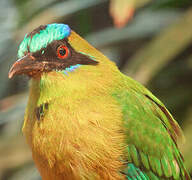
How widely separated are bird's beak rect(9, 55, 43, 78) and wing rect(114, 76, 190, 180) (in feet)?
1.83

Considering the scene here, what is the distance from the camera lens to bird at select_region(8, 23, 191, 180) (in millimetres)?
2740

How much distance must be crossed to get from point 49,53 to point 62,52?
80 millimetres

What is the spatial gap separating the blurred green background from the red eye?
1.70 meters

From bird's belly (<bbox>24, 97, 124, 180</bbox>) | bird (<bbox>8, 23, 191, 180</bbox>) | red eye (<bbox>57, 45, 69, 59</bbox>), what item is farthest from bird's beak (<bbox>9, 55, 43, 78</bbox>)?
bird's belly (<bbox>24, 97, 124, 180</bbox>)

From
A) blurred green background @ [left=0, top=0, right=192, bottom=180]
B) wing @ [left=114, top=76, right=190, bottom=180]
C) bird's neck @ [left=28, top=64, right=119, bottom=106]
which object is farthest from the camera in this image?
blurred green background @ [left=0, top=0, right=192, bottom=180]

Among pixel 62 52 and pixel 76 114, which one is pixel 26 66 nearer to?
pixel 62 52

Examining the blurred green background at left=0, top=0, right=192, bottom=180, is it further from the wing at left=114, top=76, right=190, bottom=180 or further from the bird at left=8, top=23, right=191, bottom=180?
the bird at left=8, top=23, right=191, bottom=180

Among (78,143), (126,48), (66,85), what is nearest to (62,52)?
(66,85)

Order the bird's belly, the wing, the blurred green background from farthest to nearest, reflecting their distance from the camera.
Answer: the blurred green background, the wing, the bird's belly

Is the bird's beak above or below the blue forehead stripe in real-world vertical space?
below

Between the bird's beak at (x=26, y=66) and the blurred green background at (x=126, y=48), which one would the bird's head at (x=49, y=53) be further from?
the blurred green background at (x=126, y=48)

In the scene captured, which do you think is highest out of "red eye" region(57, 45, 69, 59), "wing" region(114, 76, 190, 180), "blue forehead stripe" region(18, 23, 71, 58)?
"blue forehead stripe" region(18, 23, 71, 58)

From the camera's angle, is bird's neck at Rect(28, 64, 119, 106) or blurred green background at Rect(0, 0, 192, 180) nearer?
bird's neck at Rect(28, 64, 119, 106)

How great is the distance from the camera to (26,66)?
275 centimetres
